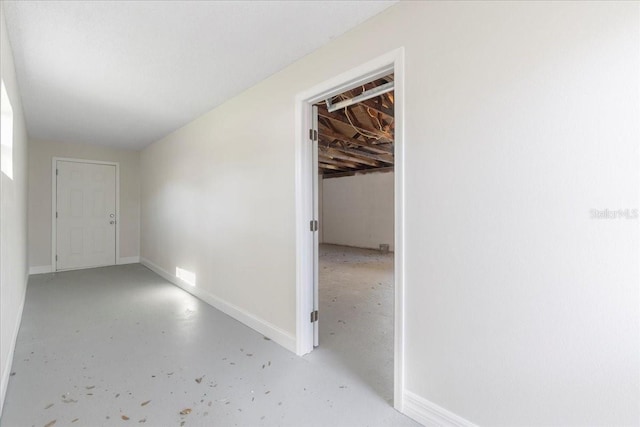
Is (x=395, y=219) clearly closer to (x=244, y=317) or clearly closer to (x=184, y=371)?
(x=184, y=371)

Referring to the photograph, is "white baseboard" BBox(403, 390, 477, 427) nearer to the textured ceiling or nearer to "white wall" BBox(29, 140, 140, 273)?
the textured ceiling

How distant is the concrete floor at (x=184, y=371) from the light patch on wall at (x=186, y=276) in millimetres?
507

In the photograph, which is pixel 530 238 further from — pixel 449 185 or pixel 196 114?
pixel 196 114

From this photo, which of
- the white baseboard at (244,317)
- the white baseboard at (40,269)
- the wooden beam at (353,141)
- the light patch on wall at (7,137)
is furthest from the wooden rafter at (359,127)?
the white baseboard at (40,269)

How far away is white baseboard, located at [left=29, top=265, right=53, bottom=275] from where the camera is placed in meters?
5.14

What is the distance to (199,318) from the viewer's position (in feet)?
10.4

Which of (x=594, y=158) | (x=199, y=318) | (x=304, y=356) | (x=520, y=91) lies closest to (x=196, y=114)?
(x=199, y=318)

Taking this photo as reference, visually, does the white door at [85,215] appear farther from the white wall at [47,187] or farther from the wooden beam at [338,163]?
the wooden beam at [338,163]

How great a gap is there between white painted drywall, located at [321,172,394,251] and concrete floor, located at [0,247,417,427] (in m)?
4.96

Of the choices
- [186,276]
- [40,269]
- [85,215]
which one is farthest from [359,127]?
[40,269]

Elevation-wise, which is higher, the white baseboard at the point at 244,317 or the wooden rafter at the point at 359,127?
the wooden rafter at the point at 359,127

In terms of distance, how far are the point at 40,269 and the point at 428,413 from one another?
6.66m

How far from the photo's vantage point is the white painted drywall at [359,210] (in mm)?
8266

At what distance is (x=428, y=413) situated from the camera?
1594 mm
